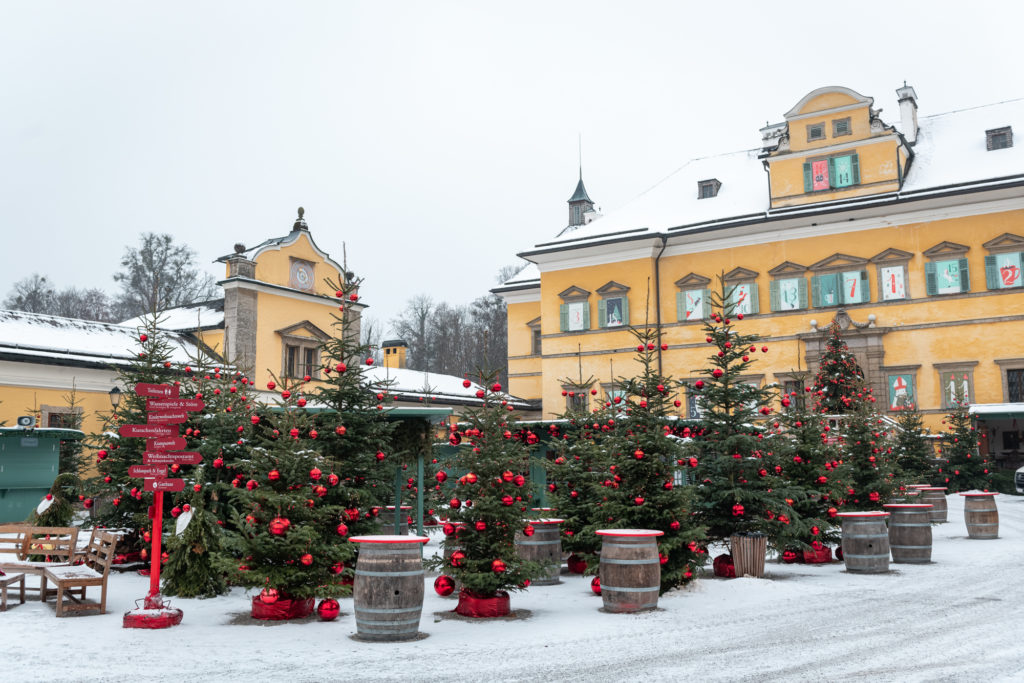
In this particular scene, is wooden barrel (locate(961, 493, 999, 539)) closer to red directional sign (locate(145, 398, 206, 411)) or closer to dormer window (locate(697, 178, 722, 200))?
red directional sign (locate(145, 398, 206, 411))

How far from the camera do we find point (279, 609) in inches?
375

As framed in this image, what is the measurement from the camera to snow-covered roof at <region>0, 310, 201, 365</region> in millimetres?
26828

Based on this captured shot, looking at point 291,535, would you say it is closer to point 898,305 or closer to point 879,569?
point 879,569

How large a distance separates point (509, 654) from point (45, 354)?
78.3ft

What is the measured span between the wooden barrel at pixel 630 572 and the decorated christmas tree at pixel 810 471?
3981 millimetres

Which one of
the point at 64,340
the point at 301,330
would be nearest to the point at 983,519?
the point at 301,330

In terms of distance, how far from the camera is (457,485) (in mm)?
10109

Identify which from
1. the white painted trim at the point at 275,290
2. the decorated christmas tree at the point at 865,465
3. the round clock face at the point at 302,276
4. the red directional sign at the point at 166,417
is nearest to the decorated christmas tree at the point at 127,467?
the red directional sign at the point at 166,417

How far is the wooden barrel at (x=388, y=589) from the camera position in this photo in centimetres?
845

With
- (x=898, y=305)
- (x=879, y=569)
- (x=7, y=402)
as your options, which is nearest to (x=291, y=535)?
(x=879, y=569)

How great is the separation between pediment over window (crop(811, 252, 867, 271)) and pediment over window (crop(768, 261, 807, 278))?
43 centimetres

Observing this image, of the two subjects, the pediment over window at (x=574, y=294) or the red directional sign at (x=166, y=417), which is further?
the pediment over window at (x=574, y=294)

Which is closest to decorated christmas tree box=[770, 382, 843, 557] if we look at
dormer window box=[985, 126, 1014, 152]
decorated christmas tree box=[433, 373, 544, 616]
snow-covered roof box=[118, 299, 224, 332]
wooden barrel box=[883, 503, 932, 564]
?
wooden barrel box=[883, 503, 932, 564]

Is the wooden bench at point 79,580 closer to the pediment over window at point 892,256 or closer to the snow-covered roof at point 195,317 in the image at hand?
the snow-covered roof at point 195,317
